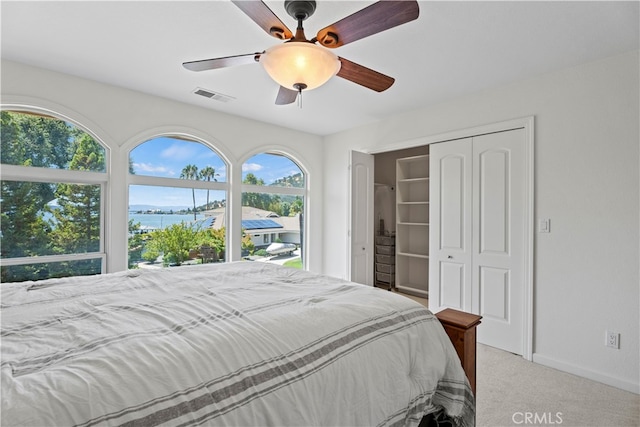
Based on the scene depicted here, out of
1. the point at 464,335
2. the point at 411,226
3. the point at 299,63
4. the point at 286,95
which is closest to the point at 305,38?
the point at 299,63

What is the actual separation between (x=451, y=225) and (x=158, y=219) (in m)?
3.27

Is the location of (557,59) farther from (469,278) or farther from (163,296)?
(163,296)

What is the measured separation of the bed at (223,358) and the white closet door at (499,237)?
6.19ft

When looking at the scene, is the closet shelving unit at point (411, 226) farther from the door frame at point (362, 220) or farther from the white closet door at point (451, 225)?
the white closet door at point (451, 225)

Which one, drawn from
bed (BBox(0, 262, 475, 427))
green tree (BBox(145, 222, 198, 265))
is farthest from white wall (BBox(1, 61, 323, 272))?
bed (BBox(0, 262, 475, 427))

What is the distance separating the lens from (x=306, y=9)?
1.70m

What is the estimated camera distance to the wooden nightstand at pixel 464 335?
156 centimetres

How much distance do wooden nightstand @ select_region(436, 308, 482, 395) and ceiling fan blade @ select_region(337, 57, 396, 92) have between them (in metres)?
1.44

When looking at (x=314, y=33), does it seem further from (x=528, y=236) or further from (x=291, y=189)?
(x=291, y=189)

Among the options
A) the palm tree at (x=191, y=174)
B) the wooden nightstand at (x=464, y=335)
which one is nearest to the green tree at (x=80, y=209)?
the palm tree at (x=191, y=174)

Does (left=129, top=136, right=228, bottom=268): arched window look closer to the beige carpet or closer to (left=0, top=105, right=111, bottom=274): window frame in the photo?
(left=0, top=105, right=111, bottom=274): window frame

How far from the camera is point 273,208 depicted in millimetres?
4531

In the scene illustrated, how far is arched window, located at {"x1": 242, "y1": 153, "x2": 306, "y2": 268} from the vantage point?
4234mm

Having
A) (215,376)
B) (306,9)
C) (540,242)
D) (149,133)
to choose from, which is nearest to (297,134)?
(149,133)
